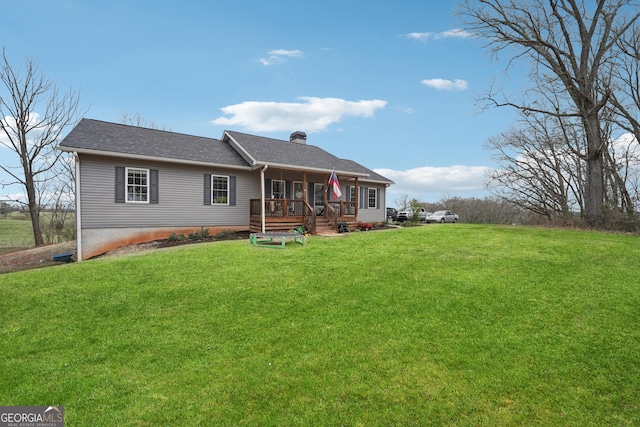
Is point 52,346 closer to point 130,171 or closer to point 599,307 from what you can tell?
point 599,307

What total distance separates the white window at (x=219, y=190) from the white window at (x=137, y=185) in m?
2.64

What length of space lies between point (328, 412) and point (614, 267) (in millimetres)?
7756

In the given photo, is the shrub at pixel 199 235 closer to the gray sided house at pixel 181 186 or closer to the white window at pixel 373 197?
the gray sided house at pixel 181 186

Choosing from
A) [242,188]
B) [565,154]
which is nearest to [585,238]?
[565,154]

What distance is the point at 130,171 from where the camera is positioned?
479 inches

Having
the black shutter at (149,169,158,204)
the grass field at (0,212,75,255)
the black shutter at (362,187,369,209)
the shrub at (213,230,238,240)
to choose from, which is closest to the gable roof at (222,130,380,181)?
the black shutter at (362,187,369,209)

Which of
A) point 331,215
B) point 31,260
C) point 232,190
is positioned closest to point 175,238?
point 232,190

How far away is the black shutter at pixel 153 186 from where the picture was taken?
41.2 ft

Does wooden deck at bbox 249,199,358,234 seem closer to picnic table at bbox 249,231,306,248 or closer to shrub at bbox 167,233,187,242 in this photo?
picnic table at bbox 249,231,306,248

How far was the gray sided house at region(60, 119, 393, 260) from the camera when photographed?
11531 millimetres

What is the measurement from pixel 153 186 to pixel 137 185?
55cm

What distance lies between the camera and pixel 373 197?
70.4 feet
